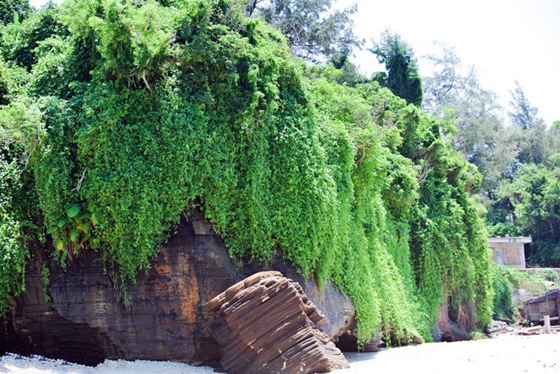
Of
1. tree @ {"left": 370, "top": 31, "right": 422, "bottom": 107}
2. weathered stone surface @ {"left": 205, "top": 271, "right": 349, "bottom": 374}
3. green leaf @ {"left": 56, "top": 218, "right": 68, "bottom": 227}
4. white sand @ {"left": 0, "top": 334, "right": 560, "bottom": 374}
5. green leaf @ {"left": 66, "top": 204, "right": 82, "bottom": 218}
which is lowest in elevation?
white sand @ {"left": 0, "top": 334, "right": 560, "bottom": 374}

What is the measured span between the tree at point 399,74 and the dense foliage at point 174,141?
12159 millimetres

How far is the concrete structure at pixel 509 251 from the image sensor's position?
3397 cm

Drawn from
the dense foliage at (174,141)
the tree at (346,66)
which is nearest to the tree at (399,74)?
the tree at (346,66)

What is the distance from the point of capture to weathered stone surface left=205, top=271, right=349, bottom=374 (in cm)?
926

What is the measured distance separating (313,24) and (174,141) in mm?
19775

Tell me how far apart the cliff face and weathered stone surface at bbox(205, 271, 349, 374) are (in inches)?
47.5

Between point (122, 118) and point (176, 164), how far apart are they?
1156mm

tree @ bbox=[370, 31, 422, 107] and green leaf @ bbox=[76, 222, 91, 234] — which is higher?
tree @ bbox=[370, 31, 422, 107]

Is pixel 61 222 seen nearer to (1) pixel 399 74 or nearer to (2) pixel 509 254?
(1) pixel 399 74

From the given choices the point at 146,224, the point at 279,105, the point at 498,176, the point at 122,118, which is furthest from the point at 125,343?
the point at 498,176

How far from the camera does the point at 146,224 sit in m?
10.3

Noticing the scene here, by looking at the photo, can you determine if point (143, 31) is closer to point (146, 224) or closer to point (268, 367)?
point (146, 224)

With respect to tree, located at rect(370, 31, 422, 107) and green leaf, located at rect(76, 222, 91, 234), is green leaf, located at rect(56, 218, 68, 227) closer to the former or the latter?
green leaf, located at rect(76, 222, 91, 234)

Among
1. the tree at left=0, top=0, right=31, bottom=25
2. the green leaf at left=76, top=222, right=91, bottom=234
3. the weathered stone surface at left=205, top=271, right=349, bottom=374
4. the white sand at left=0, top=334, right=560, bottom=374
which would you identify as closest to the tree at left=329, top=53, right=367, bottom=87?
the tree at left=0, top=0, right=31, bottom=25
